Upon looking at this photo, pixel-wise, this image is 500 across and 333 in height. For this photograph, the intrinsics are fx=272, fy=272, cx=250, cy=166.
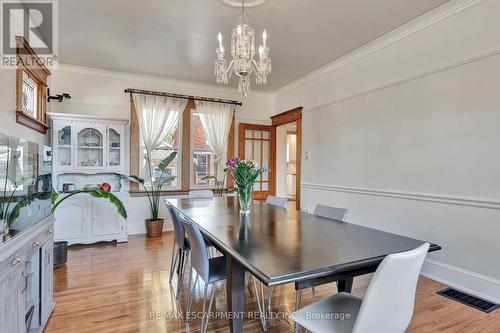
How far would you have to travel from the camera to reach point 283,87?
549 cm

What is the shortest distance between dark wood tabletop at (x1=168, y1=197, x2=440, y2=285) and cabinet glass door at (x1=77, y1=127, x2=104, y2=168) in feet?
9.36

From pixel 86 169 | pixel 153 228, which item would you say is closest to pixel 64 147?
pixel 86 169

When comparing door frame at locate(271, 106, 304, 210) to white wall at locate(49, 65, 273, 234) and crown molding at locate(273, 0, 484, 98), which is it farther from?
white wall at locate(49, 65, 273, 234)

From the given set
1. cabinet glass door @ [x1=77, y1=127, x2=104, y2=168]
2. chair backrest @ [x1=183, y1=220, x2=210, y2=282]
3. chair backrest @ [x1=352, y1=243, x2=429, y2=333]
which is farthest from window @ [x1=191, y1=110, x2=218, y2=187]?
chair backrest @ [x1=352, y1=243, x2=429, y2=333]

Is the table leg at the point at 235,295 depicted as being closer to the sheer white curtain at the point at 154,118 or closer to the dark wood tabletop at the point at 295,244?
the dark wood tabletop at the point at 295,244

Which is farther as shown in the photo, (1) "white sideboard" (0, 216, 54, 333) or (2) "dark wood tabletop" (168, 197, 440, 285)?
(1) "white sideboard" (0, 216, 54, 333)

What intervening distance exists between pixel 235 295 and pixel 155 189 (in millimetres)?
3791

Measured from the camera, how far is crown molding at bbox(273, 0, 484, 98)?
2658mm

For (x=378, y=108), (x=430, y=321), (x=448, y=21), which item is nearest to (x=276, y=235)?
(x=430, y=321)

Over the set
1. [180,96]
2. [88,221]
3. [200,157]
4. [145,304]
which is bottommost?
[145,304]

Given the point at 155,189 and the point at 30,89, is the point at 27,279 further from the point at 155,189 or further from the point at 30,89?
the point at 155,189

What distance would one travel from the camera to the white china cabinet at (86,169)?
13.1 feet

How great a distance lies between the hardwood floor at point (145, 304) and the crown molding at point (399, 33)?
274cm

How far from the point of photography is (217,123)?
5.36 meters
